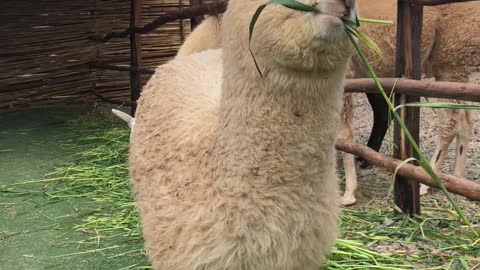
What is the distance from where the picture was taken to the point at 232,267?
1.66 meters

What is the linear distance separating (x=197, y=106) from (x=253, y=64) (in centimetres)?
65

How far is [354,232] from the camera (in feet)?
10.7

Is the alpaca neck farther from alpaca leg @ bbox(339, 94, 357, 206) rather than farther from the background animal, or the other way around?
the background animal

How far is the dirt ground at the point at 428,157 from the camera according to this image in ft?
13.0

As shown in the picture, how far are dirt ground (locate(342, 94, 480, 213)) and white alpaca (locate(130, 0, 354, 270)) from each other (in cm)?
108

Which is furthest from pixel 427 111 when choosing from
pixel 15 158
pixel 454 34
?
pixel 15 158

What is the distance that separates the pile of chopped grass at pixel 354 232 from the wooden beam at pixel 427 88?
2.72ft

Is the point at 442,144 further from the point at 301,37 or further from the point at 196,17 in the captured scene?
the point at 301,37

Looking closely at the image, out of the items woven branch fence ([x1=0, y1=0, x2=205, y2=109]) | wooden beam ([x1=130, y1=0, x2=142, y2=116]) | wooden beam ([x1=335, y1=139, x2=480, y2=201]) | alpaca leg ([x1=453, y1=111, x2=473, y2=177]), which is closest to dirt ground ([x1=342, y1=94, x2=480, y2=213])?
wooden beam ([x1=335, y1=139, x2=480, y2=201])

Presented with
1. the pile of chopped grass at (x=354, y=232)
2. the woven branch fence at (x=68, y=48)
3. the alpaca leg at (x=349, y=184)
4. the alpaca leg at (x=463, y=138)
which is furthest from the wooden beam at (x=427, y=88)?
the woven branch fence at (x=68, y=48)

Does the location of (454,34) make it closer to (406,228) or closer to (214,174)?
(406,228)

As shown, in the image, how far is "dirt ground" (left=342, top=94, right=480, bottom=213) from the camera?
3.95m

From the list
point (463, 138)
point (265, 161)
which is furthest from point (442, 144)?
point (265, 161)

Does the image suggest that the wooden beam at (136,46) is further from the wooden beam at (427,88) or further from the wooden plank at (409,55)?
the wooden plank at (409,55)
